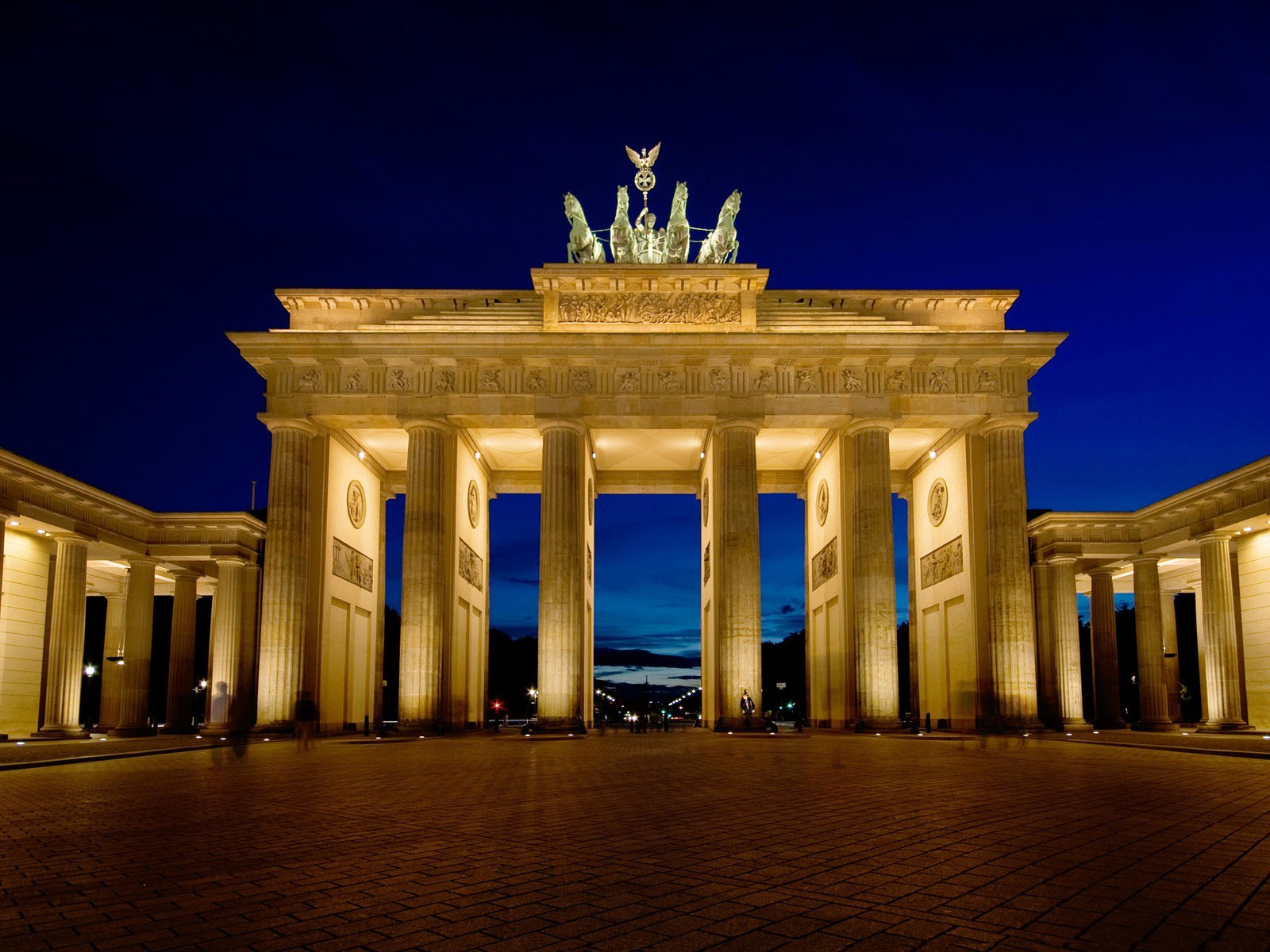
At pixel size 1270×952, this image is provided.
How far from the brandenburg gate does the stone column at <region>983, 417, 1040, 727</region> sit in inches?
3.1

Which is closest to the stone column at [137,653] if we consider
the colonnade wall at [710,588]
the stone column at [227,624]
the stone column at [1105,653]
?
the stone column at [227,624]

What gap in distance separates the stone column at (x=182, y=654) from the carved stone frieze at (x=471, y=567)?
11.5 m

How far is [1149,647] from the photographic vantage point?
134ft

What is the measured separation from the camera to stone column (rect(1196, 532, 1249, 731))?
1394 inches

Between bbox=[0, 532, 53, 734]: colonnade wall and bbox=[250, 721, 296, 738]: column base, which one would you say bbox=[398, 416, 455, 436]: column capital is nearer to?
bbox=[250, 721, 296, 738]: column base

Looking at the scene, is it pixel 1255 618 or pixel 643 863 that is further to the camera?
pixel 1255 618

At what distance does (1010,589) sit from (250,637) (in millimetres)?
28777

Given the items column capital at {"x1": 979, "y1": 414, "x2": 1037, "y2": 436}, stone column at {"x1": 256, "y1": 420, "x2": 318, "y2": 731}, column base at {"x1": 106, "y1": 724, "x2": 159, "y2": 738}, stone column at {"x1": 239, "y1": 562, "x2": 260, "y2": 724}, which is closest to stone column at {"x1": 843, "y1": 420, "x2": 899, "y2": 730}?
column capital at {"x1": 979, "y1": 414, "x2": 1037, "y2": 436}

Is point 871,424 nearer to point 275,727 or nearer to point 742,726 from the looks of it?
point 742,726

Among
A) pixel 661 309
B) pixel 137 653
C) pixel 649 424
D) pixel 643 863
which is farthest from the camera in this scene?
pixel 137 653

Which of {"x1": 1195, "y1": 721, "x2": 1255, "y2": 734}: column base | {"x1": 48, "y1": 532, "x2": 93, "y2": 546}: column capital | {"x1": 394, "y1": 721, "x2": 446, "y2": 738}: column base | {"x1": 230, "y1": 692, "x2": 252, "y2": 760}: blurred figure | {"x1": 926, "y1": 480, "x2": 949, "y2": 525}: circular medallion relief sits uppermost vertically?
{"x1": 926, "y1": 480, "x2": 949, "y2": 525}: circular medallion relief

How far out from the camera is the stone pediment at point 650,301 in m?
37.7

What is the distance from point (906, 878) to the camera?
652cm

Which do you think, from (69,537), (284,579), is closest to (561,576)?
(284,579)
